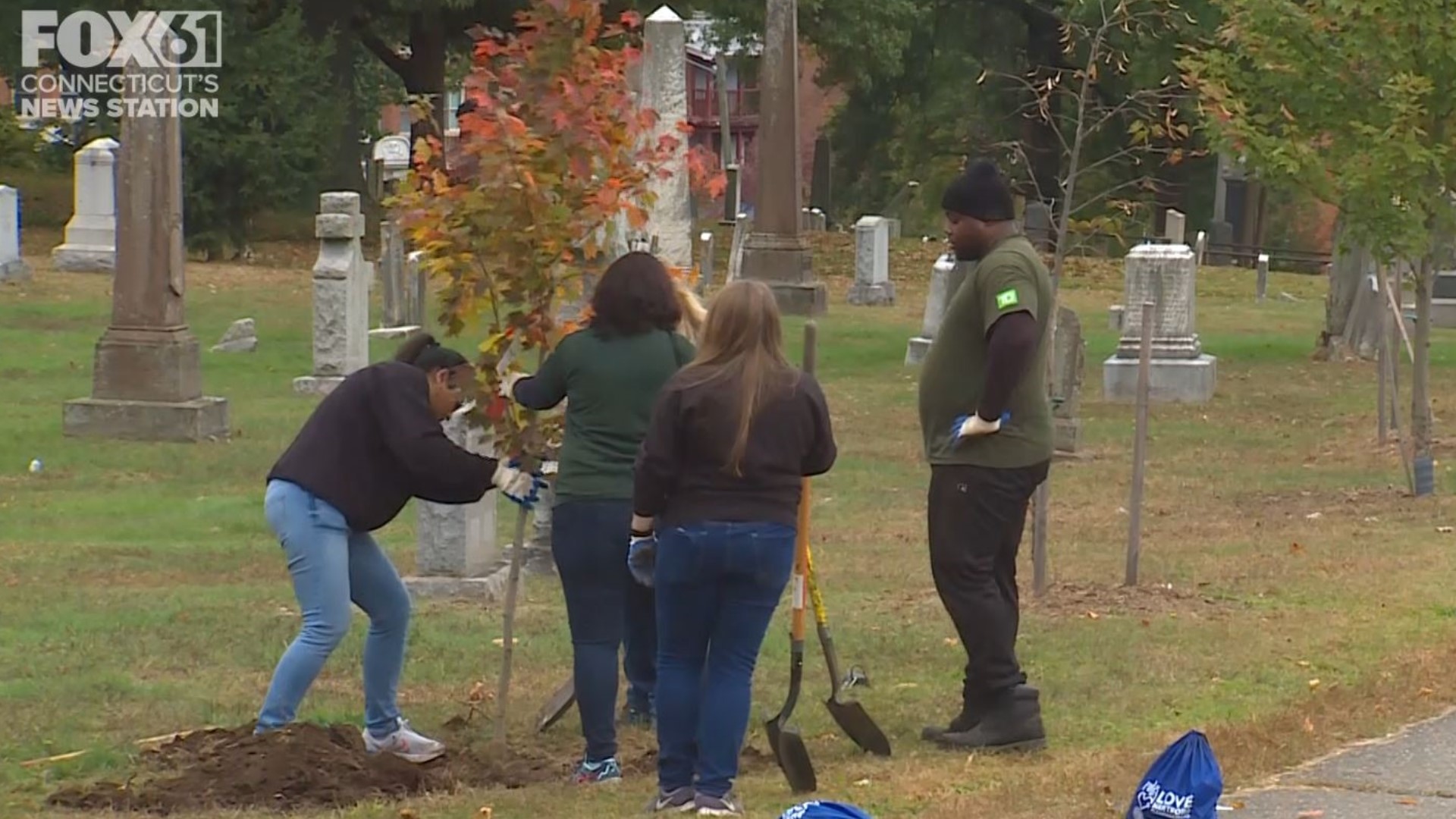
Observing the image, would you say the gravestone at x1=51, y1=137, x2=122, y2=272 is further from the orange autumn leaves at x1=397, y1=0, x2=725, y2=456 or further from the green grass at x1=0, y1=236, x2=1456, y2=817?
the orange autumn leaves at x1=397, y1=0, x2=725, y2=456

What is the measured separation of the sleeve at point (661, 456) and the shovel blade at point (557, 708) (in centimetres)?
173

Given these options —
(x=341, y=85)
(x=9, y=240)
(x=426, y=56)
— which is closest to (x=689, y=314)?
(x=9, y=240)

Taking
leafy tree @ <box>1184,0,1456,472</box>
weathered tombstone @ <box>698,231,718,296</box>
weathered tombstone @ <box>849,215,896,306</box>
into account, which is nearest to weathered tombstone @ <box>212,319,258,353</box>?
weathered tombstone @ <box>698,231,718,296</box>

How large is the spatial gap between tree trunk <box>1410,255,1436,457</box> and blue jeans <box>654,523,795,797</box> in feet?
28.7

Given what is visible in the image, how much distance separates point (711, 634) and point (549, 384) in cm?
99

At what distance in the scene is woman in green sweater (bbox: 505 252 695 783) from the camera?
6945 millimetres

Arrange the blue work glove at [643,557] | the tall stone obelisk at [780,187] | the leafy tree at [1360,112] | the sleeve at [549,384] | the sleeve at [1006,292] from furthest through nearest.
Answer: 1. the tall stone obelisk at [780,187]
2. the leafy tree at [1360,112]
3. the sleeve at [1006,292]
4. the sleeve at [549,384]
5. the blue work glove at [643,557]

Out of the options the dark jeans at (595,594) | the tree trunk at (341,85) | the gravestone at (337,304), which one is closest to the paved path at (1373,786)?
the dark jeans at (595,594)

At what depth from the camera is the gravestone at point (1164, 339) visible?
2058cm

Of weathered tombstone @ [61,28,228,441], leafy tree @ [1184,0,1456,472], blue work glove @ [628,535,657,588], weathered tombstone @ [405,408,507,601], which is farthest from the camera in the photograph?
weathered tombstone @ [61,28,228,441]

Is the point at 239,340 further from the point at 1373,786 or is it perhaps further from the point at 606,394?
the point at 1373,786

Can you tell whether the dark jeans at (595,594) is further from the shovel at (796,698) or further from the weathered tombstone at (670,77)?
the weathered tombstone at (670,77)

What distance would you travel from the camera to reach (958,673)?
8922 millimetres

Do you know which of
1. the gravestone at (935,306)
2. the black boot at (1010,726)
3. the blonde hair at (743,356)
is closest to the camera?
the blonde hair at (743,356)
